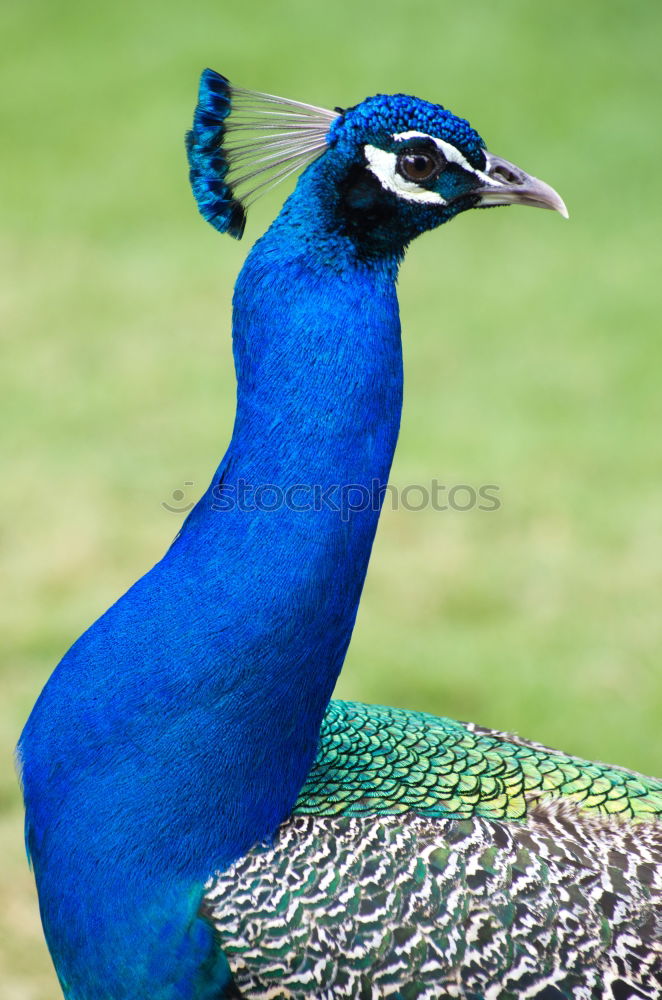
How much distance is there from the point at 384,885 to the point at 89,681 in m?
0.51

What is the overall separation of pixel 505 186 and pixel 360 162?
24 cm

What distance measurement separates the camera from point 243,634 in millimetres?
1732

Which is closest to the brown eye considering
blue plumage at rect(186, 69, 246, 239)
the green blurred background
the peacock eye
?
the peacock eye

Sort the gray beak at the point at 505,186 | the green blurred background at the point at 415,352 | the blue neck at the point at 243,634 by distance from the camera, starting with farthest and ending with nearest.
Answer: the green blurred background at the point at 415,352
the gray beak at the point at 505,186
the blue neck at the point at 243,634

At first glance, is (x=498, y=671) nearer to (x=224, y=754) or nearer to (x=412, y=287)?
(x=224, y=754)

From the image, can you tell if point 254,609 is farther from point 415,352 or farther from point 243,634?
point 415,352

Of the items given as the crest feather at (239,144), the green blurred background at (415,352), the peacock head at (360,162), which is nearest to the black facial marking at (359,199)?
the peacock head at (360,162)

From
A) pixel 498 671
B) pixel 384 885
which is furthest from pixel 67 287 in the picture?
pixel 384 885

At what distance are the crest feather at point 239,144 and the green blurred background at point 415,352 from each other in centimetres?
166

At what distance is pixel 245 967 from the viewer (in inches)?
67.1

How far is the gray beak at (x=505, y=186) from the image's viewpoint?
185 centimetres

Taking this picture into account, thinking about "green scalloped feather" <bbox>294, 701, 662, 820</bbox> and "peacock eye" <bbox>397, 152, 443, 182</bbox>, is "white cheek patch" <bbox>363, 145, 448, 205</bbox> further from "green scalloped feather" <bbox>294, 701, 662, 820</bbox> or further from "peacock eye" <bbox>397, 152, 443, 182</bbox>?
"green scalloped feather" <bbox>294, 701, 662, 820</bbox>

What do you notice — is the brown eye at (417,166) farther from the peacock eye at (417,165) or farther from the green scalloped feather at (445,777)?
the green scalloped feather at (445,777)

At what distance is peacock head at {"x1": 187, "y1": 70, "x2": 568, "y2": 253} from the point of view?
1750 mm
